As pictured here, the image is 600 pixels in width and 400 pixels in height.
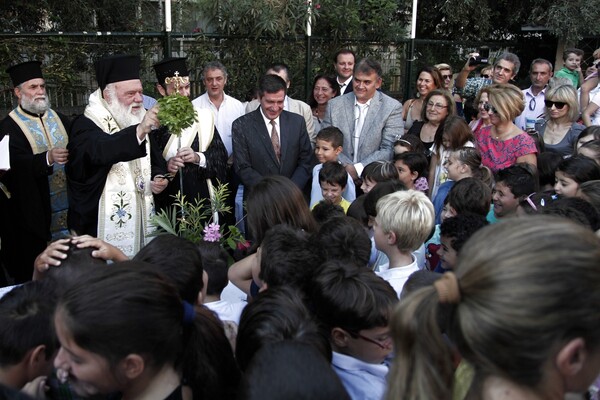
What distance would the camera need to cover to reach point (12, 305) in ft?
6.88

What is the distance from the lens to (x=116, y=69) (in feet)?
14.9

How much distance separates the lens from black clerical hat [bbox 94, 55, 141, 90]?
14.8 feet

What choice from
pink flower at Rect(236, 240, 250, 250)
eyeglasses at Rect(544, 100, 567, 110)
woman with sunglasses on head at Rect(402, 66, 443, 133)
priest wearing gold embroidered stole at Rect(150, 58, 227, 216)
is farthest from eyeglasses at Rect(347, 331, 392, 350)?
woman with sunglasses on head at Rect(402, 66, 443, 133)

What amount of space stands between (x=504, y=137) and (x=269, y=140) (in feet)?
6.75

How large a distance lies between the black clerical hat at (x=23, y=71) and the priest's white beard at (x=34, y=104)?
0.14m

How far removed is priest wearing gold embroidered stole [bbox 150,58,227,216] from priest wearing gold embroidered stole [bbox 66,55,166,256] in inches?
9.2

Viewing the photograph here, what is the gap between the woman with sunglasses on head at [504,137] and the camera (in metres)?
4.96

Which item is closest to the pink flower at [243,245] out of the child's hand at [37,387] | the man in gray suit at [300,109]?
the child's hand at [37,387]

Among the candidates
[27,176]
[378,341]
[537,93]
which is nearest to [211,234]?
[378,341]

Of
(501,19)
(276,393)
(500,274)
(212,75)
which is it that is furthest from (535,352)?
(501,19)

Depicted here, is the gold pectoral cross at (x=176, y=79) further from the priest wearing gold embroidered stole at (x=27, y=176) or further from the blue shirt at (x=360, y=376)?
the blue shirt at (x=360, y=376)

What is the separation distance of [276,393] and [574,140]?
4.81 meters

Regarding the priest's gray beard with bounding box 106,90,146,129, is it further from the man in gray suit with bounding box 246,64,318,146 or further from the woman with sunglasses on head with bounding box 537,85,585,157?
the woman with sunglasses on head with bounding box 537,85,585,157

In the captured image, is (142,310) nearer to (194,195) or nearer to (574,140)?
(194,195)
